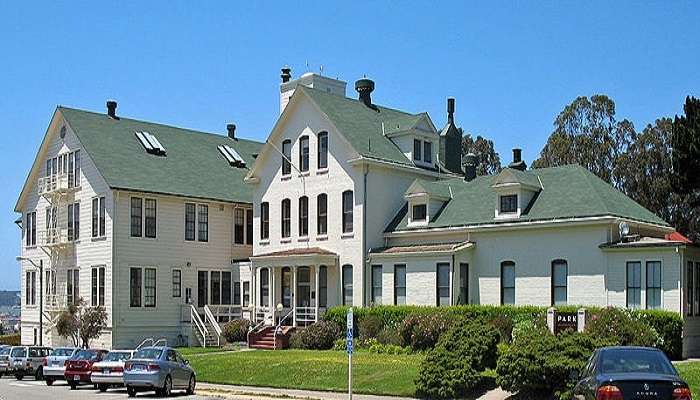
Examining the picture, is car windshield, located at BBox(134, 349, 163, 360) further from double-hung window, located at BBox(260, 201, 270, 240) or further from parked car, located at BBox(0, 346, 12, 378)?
double-hung window, located at BBox(260, 201, 270, 240)

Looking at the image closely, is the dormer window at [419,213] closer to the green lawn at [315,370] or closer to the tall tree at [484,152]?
the green lawn at [315,370]

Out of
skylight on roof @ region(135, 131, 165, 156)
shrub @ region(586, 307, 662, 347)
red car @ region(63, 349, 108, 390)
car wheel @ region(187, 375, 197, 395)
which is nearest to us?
shrub @ region(586, 307, 662, 347)

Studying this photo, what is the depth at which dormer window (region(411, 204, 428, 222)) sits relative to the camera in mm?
46434

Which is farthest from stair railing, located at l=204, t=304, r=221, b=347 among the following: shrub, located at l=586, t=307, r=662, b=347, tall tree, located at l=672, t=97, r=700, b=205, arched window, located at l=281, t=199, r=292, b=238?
tall tree, located at l=672, t=97, r=700, b=205

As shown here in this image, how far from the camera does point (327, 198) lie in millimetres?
49188

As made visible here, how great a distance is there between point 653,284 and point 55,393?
72.5 feet

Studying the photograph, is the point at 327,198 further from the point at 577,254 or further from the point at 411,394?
the point at 411,394

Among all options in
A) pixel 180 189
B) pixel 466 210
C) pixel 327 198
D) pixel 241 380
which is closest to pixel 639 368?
pixel 241 380

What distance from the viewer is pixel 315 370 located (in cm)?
3447

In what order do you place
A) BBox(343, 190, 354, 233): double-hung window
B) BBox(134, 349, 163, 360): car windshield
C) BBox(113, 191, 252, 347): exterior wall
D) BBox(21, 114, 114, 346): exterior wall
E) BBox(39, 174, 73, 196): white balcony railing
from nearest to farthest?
BBox(134, 349, 163, 360): car windshield → BBox(343, 190, 354, 233): double-hung window → BBox(113, 191, 252, 347): exterior wall → BBox(21, 114, 114, 346): exterior wall → BBox(39, 174, 73, 196): white balcony railing

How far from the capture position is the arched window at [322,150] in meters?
49.3

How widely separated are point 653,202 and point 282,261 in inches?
1139

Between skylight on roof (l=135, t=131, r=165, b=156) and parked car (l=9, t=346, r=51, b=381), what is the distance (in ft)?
57.4

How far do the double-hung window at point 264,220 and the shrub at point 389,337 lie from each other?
11.9m
